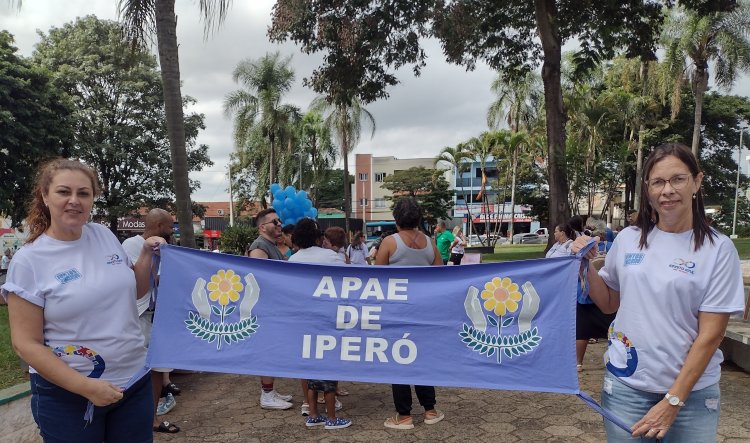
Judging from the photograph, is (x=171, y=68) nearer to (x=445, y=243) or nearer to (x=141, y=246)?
(x=141, y=246)

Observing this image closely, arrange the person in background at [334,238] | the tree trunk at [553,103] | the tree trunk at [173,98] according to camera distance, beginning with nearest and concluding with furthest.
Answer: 1. the tree trunk at [173,98]
2. the person in background at [334,238]
3. the tree trunk at [553,103]

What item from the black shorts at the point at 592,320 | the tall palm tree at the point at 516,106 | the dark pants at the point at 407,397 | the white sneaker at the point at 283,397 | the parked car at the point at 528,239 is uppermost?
the tall palm tree at the point at 516,106

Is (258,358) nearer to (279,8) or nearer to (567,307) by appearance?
(567,307)

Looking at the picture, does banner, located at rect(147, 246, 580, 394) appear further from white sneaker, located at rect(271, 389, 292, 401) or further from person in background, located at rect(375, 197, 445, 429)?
white sneaker, located at rect(271, 389, 292, 401)

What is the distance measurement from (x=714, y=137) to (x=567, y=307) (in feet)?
127

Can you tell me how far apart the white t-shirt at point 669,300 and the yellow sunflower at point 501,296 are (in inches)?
33.0

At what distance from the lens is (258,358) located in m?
3.02

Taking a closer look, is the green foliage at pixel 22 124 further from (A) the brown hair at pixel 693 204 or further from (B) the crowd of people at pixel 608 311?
(A) the brown hair at pixel 693 204

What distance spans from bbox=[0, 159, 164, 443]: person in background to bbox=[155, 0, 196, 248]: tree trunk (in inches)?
167

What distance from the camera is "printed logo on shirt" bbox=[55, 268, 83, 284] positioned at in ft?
6.71

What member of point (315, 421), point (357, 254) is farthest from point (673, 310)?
point (357, 254)

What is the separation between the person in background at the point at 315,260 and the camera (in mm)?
4207

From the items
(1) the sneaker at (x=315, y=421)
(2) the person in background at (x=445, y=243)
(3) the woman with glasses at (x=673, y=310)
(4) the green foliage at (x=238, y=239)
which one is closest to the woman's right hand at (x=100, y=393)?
(3) the woman with glasses at (x=673, y=310)

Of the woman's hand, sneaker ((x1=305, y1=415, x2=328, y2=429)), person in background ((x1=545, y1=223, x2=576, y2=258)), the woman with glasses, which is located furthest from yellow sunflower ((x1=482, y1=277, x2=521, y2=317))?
person in background ((x1=545, y1=223, x2=576, y2=258))
